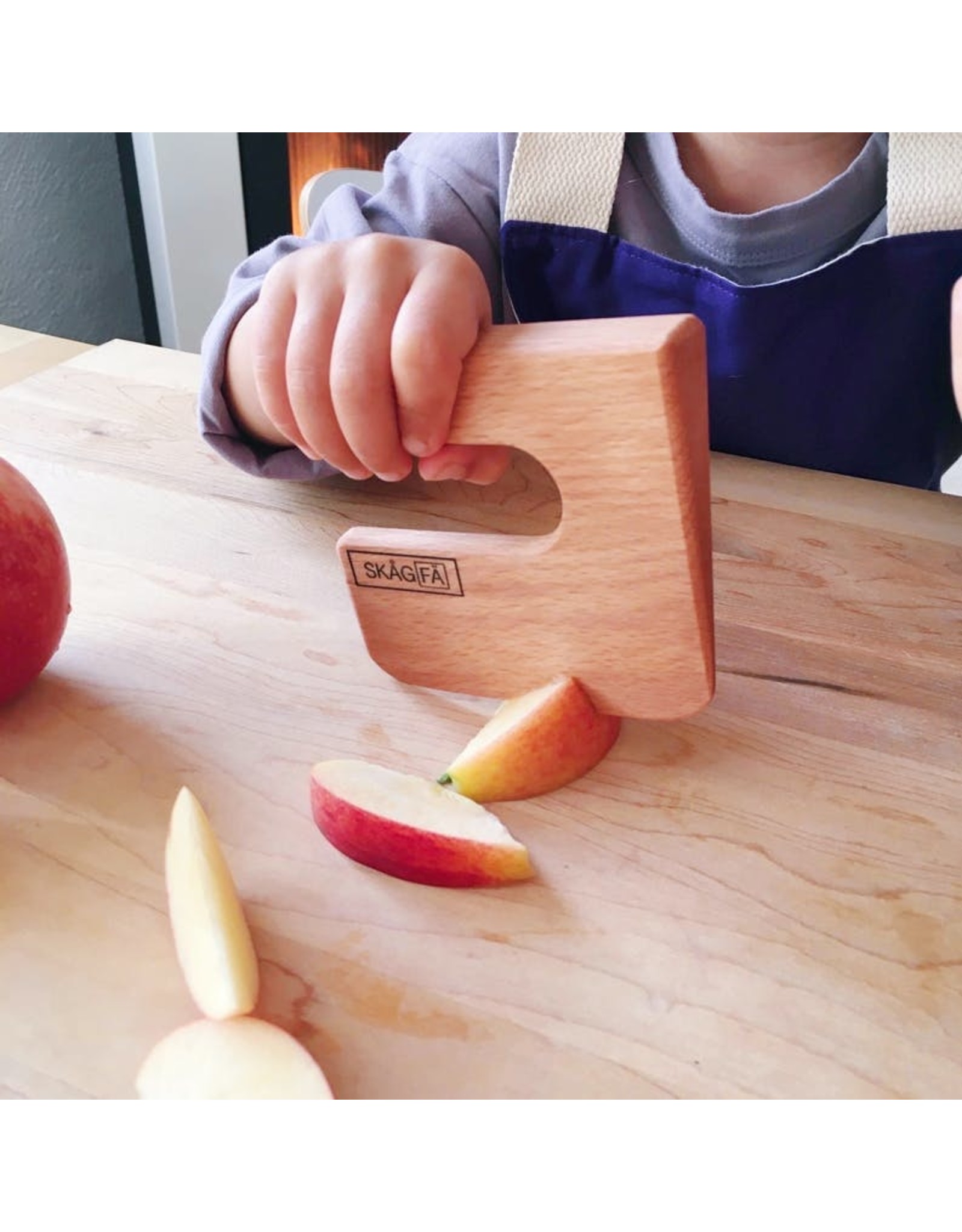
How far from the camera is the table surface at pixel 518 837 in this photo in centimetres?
38

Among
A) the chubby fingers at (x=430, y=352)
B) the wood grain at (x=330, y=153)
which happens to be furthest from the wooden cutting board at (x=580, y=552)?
the wood grain at (x=330, y=153)

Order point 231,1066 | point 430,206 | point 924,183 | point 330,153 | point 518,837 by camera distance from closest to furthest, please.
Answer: point 231,1066
point 518,837
point 924,183
point 430,206
point 330,153

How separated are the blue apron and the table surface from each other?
16cm

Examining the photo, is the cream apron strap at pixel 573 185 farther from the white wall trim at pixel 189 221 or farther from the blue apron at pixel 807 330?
the white wall trim at pixel 189 221

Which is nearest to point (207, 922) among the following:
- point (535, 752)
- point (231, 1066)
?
point (231, 1066)

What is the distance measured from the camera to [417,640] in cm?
56

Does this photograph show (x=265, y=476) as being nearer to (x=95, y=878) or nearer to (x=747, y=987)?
(x=95, y=878)

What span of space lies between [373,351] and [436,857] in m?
0.25

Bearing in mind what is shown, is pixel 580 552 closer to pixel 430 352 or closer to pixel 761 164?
pixel 430 352

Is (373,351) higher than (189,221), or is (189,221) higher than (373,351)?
(373,351)

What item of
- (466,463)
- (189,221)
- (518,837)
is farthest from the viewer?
(189,221)

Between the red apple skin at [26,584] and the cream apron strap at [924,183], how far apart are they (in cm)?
58

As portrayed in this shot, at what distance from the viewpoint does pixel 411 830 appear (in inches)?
17.7

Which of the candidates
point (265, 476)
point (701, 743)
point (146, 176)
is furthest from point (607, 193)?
point (146, 176)
